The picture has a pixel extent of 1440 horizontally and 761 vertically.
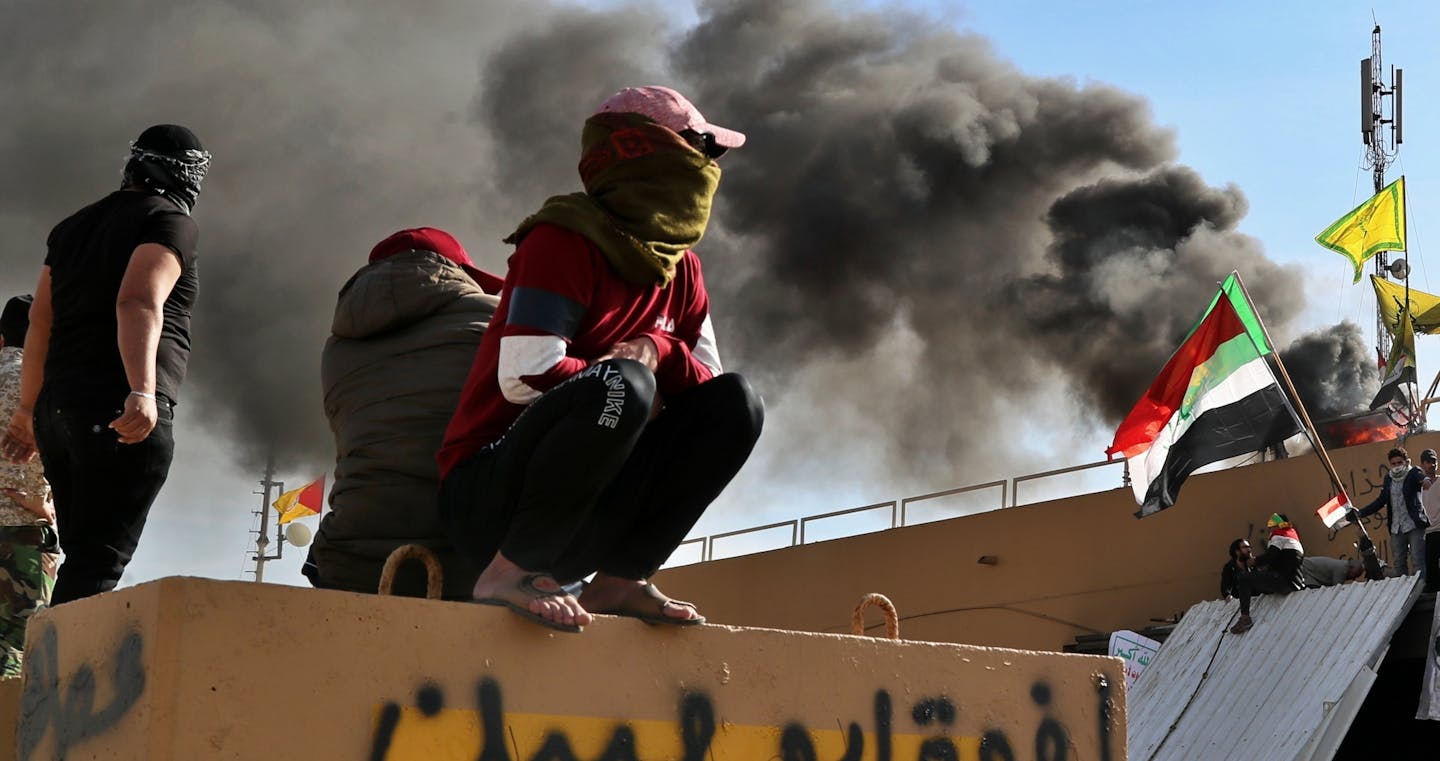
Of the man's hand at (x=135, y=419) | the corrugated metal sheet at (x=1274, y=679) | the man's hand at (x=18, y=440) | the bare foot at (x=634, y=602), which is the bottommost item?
the bare foot at (x=634, y=602)

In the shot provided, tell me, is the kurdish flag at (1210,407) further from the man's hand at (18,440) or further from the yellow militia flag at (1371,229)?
the man's hand at (18,440)

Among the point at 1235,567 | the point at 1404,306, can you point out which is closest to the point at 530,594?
the point at 1235,567

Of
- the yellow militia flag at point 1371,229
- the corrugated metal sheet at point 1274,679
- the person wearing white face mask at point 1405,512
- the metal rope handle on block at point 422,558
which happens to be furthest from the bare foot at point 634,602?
the yellow militia flag at point 1371,229

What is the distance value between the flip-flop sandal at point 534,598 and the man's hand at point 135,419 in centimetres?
107

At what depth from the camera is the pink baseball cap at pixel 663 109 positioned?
124 inches

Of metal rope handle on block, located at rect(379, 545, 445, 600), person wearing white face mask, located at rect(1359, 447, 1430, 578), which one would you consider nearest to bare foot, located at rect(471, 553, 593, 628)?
metal rope handle on block, located at rect(379, 545, 445, 600)

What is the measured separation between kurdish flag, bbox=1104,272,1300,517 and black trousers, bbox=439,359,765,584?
10912 mm

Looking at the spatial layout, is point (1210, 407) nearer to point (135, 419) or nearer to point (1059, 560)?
point (1059, 560)

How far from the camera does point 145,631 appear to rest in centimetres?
237

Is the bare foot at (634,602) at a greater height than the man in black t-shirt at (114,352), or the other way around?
the man in black t-shirt at (114,352)

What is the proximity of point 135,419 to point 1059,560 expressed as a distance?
15.8 meters

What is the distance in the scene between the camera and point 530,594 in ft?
9.03

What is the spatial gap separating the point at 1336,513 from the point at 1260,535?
3642 millimetres

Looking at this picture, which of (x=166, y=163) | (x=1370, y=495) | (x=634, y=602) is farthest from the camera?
(x=1370, y=495)
